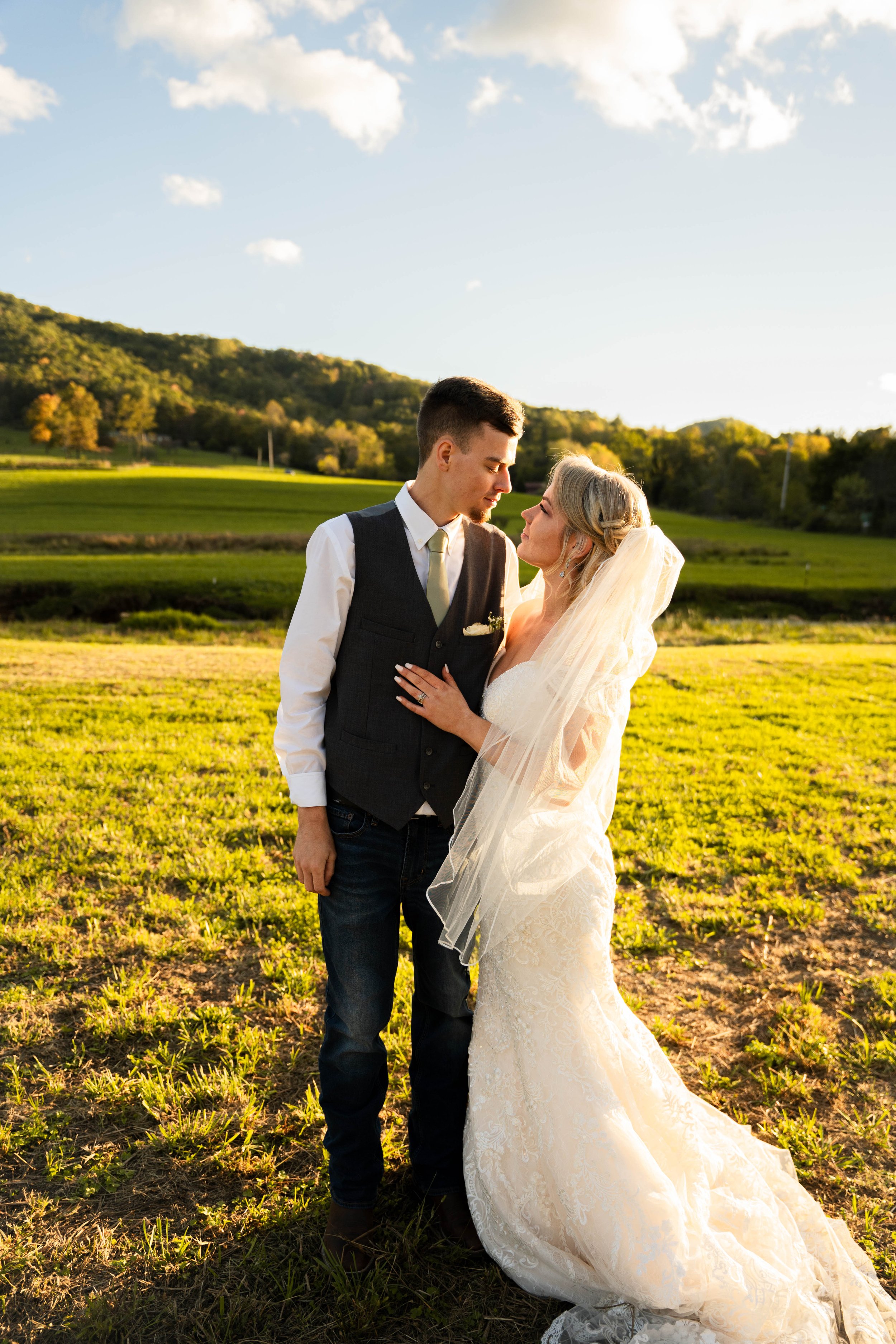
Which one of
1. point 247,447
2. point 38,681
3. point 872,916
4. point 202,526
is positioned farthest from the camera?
point 247,447

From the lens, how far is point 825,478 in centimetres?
7619

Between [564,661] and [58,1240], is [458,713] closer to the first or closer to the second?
[564,661]

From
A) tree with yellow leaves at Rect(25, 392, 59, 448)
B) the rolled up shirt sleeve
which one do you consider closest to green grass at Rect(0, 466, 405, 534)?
tree with yellow leaves at Rect(25, 392, 59, 448)

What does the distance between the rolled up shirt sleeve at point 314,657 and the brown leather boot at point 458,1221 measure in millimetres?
1689

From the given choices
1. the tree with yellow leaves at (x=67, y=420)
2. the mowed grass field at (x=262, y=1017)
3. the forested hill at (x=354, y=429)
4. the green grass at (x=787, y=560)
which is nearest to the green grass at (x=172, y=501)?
the tree with yellow leaves at (x=67, y=420)

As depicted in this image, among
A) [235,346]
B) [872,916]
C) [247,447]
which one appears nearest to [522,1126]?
[872,916]

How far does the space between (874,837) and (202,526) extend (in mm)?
43339

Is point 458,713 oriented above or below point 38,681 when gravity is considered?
above

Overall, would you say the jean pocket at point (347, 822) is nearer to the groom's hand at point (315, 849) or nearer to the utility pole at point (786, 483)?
the groom's hand at point (315, 849)

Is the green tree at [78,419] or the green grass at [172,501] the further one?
the green tree at [78,419]

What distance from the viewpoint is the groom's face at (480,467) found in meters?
2.81

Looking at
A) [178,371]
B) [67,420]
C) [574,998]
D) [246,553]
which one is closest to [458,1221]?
[574,998]

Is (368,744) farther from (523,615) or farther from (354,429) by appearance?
(354,429)

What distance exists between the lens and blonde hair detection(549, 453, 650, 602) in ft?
9.70
